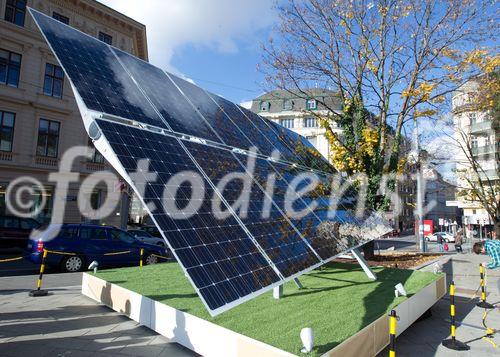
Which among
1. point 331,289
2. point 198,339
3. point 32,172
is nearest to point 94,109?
point 198,339

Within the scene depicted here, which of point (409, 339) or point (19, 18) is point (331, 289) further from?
point (19, 18)

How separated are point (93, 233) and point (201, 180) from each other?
10807 mm

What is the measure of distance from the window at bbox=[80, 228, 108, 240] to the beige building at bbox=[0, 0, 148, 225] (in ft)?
40.6

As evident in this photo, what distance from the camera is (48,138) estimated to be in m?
26.7

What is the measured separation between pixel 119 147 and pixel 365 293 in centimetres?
629

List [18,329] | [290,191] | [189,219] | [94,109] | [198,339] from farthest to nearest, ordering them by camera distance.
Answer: [290,191] < [18,329] < [198,339] < [94,109] < [189,219]

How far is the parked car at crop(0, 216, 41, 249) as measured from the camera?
19234 millimetres

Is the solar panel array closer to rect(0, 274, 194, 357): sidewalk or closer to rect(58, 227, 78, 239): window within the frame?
rect(0, 274, 194, 357): sidewalk

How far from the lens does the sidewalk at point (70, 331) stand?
5.49 meters

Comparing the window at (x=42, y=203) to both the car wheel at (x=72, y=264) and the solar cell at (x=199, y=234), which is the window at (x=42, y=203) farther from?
the solar cell at (x=199, y=234)

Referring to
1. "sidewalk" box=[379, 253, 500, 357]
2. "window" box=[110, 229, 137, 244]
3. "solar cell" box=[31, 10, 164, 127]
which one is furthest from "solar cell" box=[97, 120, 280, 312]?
"window" box=[110, 229, 137, 244]

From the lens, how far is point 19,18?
25.3m

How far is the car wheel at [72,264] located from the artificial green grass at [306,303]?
4106mm

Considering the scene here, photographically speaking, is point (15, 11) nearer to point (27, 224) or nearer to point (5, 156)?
point (5, 156)
